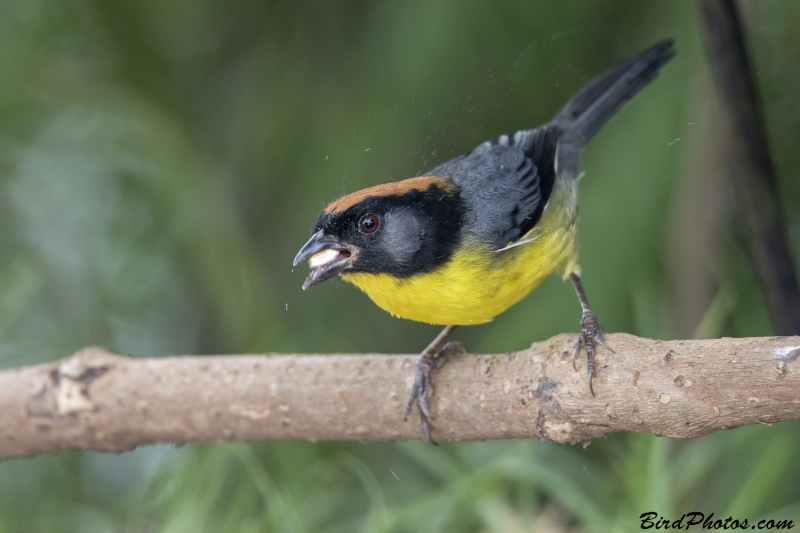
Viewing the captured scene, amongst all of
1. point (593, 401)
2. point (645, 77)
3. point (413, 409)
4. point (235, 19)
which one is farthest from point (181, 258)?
point (593, 401)

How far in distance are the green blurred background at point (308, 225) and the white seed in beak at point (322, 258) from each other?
0.39 meters

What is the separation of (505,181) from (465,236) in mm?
331

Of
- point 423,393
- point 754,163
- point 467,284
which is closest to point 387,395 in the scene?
point 423,393

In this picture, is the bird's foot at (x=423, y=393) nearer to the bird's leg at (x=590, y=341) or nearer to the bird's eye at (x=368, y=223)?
the bird's leg at (x=590, y=341)

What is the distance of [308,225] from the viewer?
2033mm

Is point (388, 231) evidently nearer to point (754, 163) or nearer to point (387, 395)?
point (387, 395)

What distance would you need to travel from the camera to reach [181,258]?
371 centimetres

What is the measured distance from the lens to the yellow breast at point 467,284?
1.79 metres

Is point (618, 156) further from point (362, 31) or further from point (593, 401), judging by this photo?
point (593, 401)

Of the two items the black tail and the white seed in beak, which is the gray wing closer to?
the black tail

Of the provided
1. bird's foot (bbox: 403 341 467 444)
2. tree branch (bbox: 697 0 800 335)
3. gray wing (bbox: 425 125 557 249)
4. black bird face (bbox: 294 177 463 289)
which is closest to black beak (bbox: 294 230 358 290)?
black bird face (bbox: 294 177 463 289)

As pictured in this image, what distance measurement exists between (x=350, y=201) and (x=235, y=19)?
89.2 inches

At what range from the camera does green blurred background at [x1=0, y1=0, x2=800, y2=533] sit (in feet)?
8.13

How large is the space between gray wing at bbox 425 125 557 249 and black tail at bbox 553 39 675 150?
159mm
